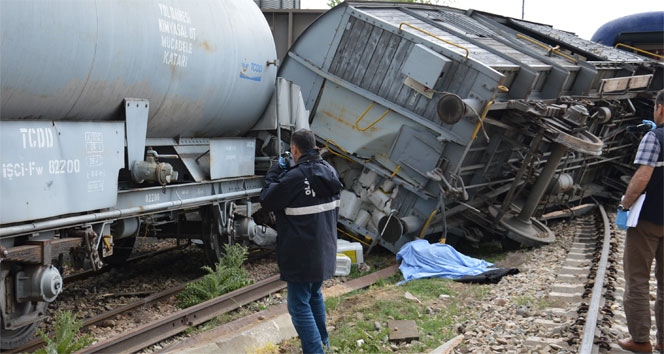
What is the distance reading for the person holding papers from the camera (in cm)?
494

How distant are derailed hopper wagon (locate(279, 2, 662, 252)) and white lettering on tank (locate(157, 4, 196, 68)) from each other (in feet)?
11.7

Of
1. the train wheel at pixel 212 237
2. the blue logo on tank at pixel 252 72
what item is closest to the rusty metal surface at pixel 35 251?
the train wheel at pixel 212 237

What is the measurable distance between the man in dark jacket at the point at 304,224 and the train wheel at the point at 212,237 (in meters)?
3.64

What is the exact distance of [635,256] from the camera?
5109 mm

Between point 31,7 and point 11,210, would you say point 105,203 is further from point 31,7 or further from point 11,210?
point 31,7

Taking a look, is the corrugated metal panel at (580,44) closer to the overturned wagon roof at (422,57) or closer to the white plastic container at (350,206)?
the overturned wagon roof at (422,57)

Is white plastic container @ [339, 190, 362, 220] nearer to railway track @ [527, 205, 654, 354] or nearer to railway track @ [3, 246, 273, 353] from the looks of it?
railway track @ [3, 246, 273, 353]

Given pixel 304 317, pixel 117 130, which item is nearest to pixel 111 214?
pixel 117 130

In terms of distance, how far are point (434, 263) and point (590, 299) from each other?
2515 millimetres

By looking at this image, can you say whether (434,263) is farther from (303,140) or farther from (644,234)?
(303,140)

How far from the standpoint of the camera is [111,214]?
6.05m

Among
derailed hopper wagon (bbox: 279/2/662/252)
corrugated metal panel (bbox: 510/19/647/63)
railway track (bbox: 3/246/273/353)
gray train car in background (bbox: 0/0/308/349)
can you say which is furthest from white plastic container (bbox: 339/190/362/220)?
corrugated metal panel (bbox: 510/19/647/63)

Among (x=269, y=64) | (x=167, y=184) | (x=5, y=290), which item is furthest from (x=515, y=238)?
(x=5, y=290)

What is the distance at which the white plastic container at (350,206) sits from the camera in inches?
398
